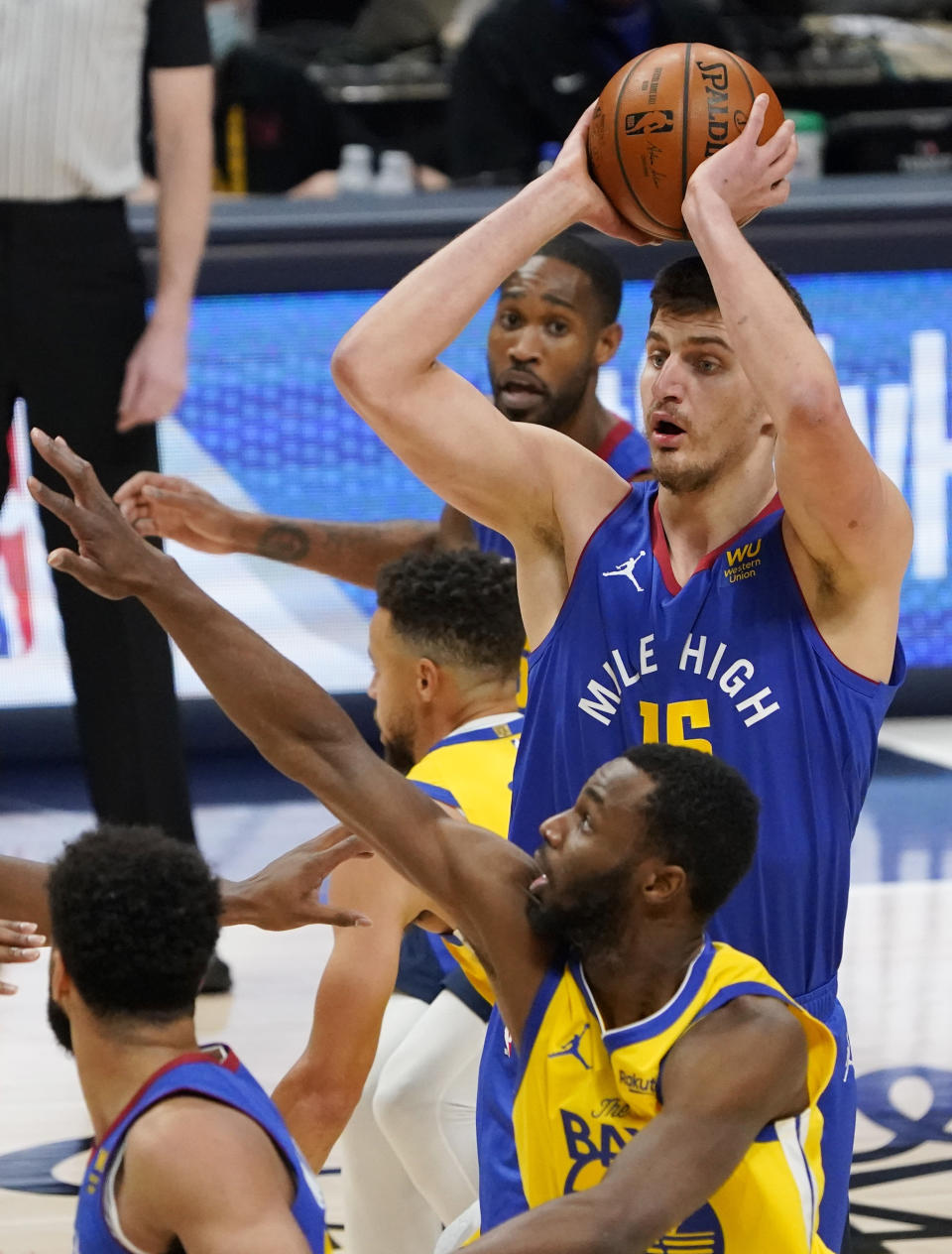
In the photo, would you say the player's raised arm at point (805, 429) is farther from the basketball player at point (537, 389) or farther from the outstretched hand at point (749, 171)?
the basketball player at point (537, 389)

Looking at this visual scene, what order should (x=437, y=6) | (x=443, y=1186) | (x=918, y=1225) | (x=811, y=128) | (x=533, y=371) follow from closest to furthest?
(x=443, y=1186) < (x=918, y=1225) < (x=533, y=371) < (x=811, y=128) < (x=437, y=6)

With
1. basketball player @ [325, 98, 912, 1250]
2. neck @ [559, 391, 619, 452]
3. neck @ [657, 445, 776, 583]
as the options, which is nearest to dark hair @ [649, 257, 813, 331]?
basketball player @ [325, 98, 912, 1250]

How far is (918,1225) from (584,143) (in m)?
2.27

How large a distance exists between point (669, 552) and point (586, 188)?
0.60 metres

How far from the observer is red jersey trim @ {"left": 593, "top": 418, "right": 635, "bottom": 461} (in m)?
4.85

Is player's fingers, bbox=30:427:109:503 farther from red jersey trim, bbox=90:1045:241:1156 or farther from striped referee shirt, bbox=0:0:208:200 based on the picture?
striped referee shirt, bbox=0:0:208:200

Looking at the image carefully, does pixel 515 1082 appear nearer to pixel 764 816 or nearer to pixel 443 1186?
pixel 764 816

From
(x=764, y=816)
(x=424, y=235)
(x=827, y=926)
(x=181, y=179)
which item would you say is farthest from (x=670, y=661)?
(x=424, y=235)

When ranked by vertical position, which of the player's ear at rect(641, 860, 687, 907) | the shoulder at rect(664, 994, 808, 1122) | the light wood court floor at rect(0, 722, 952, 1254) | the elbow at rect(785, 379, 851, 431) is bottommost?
the light wood court floor at rect(0, 722, 952, 1254)

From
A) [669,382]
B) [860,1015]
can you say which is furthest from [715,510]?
[860,1015]

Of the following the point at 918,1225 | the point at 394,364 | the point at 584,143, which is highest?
the point at 584,143

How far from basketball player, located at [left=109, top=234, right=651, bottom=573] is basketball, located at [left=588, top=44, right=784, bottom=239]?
1.43m

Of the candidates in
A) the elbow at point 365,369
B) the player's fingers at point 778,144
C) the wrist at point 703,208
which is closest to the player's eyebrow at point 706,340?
the wrist at point 703,208

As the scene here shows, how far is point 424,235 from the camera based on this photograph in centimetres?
716
